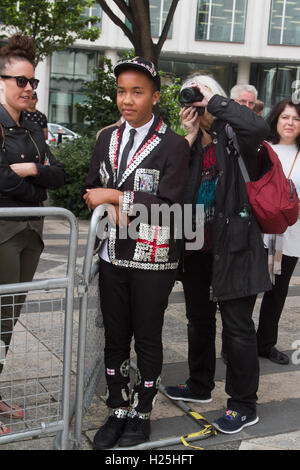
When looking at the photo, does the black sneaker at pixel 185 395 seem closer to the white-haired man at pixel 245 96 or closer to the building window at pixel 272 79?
the white-haired man at pixel 245 96

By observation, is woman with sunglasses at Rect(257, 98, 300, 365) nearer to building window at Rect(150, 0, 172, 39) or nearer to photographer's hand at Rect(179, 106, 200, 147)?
photographer's hand at Rect(179, 106, 200, 147)

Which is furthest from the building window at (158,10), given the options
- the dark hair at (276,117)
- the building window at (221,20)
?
the dark hair at (276,117)

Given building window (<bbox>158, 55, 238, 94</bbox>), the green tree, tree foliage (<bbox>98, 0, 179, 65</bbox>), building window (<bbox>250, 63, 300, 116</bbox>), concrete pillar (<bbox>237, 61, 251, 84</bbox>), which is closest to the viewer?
tree foliage (<bbox>98, 0, 179, 65</bbox>)

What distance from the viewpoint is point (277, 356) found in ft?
14.0

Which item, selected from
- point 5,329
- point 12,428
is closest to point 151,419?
point 12,428

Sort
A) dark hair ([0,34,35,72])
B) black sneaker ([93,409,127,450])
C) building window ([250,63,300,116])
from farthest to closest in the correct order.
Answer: building window ([250,63,300,116]) → dark hair ([0,34,35,72]) → black sneaker ([93,409,127,450])

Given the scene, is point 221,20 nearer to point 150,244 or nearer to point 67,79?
point 67,79

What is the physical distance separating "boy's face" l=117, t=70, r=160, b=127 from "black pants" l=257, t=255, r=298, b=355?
6.28ft

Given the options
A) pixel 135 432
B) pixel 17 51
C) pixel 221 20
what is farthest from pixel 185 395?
pixel 221 20

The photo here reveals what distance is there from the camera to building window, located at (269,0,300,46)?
105ft

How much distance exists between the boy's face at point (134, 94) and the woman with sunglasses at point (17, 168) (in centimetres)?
52

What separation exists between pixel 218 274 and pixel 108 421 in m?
0.97

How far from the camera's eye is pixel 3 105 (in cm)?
299

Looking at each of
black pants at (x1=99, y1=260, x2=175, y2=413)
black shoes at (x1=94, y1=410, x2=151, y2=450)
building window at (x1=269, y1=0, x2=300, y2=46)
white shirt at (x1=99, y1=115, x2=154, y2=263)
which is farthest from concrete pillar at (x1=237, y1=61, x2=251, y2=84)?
black shoes at (x1=94, y1=410, x2=151, y2=450)
